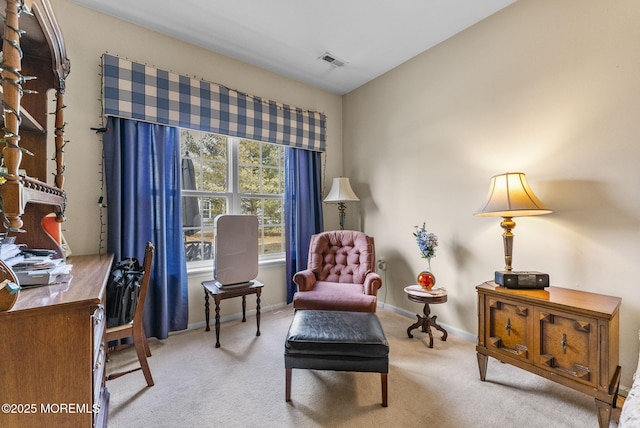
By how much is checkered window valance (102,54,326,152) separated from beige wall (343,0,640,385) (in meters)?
1.08

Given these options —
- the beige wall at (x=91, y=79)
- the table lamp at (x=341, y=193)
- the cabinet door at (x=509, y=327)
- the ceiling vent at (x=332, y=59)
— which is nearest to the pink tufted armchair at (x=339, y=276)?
→ the table lamp at (x=341, y=193)

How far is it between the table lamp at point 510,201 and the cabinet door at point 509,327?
318 millimetres

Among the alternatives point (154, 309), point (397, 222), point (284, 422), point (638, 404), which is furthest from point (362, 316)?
point (154, 309)

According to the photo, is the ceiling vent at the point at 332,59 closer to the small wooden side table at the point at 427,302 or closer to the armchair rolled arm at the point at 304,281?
the armchair rolled arm at the point at 304,281

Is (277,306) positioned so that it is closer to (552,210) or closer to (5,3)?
(552,210)

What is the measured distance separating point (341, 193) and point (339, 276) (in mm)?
1008

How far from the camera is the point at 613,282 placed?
5.79ft

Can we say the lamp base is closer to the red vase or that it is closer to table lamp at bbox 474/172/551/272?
table lamp at bbox 474/172/551/272

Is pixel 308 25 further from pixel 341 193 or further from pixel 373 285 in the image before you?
pixel 373 285

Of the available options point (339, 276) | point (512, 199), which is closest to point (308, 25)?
point (512, 199)

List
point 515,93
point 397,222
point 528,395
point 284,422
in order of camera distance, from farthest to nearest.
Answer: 1. point 397,222
2. point 515,93
3. point 528,395
4. point 284,422

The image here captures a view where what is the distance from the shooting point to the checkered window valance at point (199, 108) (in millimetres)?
A: 2293

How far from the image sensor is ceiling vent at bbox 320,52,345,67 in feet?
9.55

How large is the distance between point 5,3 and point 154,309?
2243 millimetres
